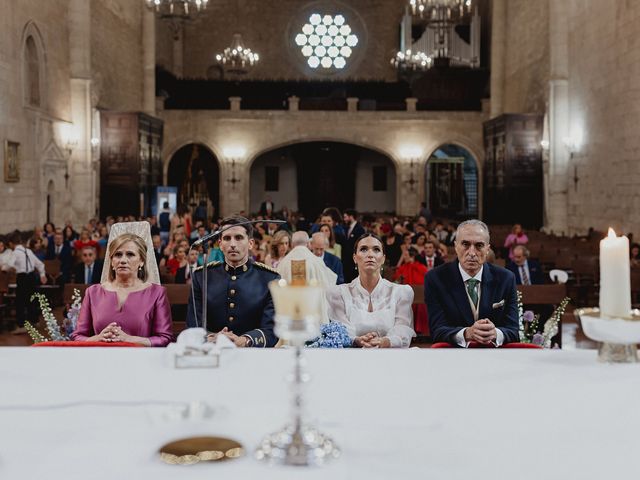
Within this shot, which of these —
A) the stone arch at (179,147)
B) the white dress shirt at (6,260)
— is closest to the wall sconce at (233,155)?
the stone arch at (179,147)

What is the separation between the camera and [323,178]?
30.6 metres

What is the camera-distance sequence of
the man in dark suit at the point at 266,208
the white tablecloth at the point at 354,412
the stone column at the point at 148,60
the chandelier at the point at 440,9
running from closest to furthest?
the white tablecloth at the point at 354,412 → the chandelier at the point at 440,9 → the stone column at the point at 148,60 → the man in dark suit at the point at 266,208

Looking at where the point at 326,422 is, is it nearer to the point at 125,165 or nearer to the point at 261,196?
the point at 125,165

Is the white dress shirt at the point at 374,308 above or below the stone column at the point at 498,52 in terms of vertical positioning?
below

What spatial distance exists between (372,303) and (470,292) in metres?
0.65

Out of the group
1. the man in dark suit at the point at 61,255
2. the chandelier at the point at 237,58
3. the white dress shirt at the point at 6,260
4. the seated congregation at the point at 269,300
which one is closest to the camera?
the seated congregation at the point at 269,300

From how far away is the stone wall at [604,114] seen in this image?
1531 centimetres

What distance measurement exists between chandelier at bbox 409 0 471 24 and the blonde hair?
15.8m

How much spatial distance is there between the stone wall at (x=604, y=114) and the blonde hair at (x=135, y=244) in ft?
40.3

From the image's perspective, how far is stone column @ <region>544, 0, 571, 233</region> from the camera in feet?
65.7

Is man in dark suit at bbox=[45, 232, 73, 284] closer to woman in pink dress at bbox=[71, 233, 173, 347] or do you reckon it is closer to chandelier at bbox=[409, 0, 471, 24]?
woman in pink dress at bbox=[71, 233, 173, 347]

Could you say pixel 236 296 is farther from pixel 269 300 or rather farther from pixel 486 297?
pixel 486 297

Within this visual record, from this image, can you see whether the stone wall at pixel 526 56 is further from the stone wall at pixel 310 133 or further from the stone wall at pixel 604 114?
the stone wall at pixel 310 133

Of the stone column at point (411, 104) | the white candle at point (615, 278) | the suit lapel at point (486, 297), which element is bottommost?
the suit lapel at point (486, 297)
